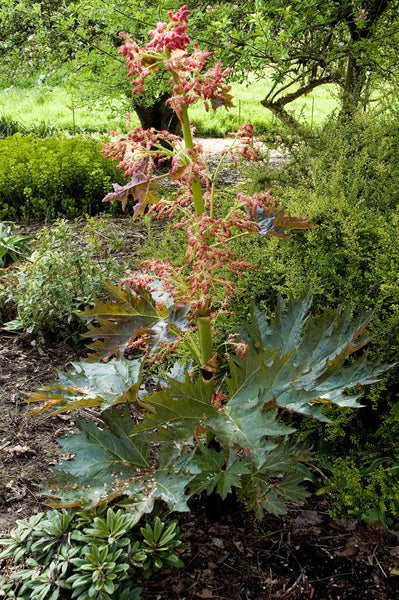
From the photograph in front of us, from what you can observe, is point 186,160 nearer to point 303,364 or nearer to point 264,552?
point 303,364

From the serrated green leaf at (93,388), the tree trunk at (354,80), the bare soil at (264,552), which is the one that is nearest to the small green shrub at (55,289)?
the bare soil at (264,552)

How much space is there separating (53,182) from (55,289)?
2248 millimetres

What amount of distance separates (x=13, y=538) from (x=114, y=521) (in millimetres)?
400

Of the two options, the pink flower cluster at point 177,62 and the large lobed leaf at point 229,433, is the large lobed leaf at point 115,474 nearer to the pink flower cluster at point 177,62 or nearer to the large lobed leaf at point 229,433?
the large lobed leaf at point 229,433

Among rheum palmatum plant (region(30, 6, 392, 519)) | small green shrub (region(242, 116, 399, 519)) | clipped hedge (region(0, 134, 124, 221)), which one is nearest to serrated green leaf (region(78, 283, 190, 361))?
rheum palmatum plant (region(30, 6, 392, 519))

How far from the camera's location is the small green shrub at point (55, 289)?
3338 mm

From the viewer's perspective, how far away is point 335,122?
13.0 feet

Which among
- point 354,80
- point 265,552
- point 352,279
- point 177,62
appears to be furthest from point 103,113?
point 265,552

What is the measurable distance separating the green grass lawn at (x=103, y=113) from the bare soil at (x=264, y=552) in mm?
7136

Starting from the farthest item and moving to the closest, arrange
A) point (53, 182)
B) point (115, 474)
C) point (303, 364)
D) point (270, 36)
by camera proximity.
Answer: point (53, 182)
point (270, 36)
point (115, 474)
point (303, 364)

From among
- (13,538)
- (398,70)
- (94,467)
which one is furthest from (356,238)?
(398,70)

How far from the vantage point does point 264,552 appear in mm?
1883

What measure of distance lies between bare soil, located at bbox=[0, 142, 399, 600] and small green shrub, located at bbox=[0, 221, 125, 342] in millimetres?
1173

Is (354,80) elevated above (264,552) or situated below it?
above
